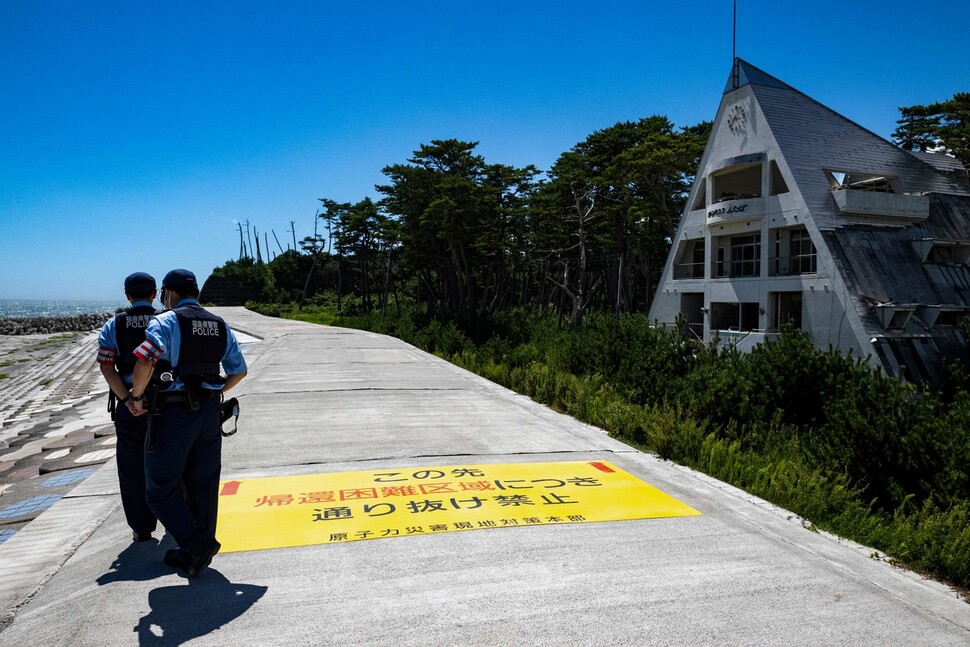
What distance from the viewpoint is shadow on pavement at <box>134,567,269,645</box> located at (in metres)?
3.49

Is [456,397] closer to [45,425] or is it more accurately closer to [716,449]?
[716,449]

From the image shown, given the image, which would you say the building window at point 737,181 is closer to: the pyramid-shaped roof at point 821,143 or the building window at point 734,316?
the pyramid-shaped roof at point 821,143

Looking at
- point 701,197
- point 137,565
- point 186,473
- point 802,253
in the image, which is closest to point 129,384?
point 186,473

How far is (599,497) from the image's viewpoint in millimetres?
5969

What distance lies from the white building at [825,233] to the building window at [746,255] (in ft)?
0.20

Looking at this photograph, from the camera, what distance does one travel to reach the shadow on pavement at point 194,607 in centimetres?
349

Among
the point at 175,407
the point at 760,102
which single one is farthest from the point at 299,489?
the point at 760,102

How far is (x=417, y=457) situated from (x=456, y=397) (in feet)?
15.0

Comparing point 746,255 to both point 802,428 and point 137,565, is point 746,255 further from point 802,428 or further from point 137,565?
point 137,565

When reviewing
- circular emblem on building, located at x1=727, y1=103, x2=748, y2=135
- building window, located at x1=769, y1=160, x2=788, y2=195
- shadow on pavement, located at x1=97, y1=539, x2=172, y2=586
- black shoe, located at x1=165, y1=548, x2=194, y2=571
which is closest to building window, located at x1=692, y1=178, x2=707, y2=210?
circular emblem on building, located at x1=727, y1=103, x2=748, y2=135

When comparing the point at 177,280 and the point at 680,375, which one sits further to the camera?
the point at 680,375

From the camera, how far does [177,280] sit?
4387 mm

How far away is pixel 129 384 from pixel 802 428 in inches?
386

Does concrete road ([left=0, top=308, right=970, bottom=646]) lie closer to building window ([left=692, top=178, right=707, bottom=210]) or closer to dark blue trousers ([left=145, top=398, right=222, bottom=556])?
dark blue trousers ([left=145, top=398, right=222, bottom=556])
